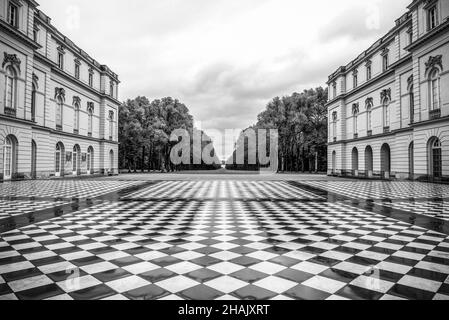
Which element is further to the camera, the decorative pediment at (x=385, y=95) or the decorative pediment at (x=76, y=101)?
the decorative pediment at (x=76, y=101)

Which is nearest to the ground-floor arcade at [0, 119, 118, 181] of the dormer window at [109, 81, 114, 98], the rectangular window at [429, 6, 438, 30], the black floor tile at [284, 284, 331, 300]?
the dormer window at [109, 81, 114, 98]

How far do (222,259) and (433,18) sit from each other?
26.3 metres

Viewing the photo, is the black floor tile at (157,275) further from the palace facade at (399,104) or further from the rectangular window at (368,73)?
the rectangular window at (368,73)

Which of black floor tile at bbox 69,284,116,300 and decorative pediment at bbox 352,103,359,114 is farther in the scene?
decorative pediment at bbox 352,103,359,114

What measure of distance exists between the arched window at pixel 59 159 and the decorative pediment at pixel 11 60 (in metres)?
10.1

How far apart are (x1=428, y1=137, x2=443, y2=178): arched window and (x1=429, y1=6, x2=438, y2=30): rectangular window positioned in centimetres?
846

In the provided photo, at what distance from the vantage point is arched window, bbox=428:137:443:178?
22.0m

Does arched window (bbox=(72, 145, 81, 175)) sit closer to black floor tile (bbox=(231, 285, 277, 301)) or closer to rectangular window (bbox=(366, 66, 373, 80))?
black floor tile (bbox=(231, 285, 277, 301))

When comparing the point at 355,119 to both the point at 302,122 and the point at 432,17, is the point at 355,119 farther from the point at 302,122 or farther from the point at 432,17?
the point at 432,17

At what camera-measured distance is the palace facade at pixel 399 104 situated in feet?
70.1

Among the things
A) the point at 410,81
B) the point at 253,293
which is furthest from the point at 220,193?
the point at 410,81

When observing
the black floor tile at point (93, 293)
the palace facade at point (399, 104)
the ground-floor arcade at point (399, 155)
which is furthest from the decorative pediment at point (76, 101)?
the black floor tile at point (93, 293)

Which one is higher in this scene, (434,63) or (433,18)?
(433,18)

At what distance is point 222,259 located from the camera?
4594 millimetres
